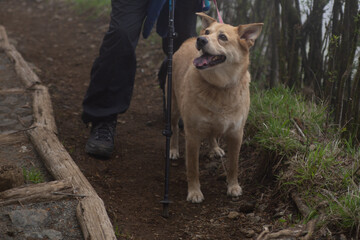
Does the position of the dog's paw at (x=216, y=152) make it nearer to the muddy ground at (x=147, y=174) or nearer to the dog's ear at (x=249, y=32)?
the muddy ground at (x=147, y=174)

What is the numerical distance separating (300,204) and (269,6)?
2.81 meters

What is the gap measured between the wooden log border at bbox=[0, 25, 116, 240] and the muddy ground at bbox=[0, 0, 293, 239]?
0.65 ft

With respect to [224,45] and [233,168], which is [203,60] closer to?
[224,45]

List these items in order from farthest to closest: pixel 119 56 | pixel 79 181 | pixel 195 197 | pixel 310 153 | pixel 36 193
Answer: pixel 119 56, pixel 195 197, pixel 310 153, pixel 79 181, pixel 36 193

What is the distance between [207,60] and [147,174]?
47.0 inches

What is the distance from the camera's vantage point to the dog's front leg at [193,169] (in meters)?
3.47

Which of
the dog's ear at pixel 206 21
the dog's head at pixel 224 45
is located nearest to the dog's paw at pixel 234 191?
the dog's head at pixel 224 45

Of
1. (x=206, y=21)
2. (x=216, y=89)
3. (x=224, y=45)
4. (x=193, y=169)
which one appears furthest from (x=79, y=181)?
(x=206, y=21)

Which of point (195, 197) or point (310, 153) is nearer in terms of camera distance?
point (310, 153)

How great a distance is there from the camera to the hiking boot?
392 cm

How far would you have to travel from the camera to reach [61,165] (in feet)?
10.6

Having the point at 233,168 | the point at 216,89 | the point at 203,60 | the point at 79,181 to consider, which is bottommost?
the point at 233,168

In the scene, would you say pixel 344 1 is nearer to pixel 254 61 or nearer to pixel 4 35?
pixel 254 61

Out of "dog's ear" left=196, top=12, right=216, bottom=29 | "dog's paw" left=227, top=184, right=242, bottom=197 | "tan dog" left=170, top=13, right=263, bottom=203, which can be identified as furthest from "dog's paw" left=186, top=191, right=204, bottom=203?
"dog's ear" left=196, top=12, right=216, bottom=29
